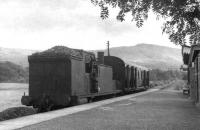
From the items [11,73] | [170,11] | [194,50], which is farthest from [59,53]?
[11,73]

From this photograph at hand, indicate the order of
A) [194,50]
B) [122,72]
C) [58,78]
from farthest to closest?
[122,72]
[194,50]
[58,78]

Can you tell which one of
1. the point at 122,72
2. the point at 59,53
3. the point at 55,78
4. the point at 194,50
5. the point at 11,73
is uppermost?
the point at 194,50

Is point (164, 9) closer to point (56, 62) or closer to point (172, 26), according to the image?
point (172, 26)

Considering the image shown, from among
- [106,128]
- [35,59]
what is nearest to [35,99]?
[35,59]

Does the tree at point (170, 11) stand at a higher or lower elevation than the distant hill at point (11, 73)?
higher

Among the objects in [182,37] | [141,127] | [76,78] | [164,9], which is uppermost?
[164,9]

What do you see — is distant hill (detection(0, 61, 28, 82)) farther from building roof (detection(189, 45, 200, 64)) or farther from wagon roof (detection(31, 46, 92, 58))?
wagon roof (detection(31, 46, 92, 58))

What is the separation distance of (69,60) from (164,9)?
37.9ft

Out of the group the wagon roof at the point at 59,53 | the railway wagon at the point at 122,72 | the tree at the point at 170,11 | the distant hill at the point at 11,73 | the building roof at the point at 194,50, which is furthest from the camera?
the distant hill at the point at 11,73

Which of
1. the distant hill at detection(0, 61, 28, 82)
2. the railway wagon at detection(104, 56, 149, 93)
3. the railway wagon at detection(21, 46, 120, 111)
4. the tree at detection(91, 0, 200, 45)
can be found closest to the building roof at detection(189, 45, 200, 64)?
the railway wagon at detection(21, 46, 120, 111)

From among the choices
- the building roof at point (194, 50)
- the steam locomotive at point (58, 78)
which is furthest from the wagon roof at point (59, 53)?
the building roof at point (194, 50)

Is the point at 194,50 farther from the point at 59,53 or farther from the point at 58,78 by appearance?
the point at 58,78

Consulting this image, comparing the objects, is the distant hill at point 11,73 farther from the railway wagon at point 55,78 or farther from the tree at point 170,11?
the tree at point 170,11

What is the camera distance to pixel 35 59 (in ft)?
65.4
